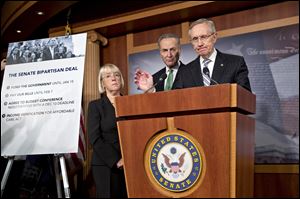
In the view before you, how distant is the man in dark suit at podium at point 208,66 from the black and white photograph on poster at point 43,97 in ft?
2.09

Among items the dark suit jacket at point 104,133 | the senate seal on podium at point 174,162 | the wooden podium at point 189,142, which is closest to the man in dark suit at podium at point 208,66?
the wooden podium at point 189,142

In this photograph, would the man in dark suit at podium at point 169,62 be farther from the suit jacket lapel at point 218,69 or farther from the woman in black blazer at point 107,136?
the woman in black blazer at point 107,136

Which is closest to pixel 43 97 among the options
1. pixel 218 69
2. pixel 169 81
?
pixel 169 81

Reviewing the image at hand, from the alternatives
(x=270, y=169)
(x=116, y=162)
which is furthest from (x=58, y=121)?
(x=270, y=169)

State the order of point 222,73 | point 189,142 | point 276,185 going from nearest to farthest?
point 189,142 → point 222,73 → point 276,185

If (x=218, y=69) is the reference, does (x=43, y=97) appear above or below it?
below

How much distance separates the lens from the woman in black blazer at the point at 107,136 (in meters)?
2.62

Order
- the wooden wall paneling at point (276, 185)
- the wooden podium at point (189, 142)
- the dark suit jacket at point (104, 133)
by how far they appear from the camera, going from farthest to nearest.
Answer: the wooden wall paneling at point (276, 185) < the dark suit jacket at point (104, 133) < the wooden podium at point (189, 142)

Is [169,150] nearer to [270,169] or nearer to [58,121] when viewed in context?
[58,121]

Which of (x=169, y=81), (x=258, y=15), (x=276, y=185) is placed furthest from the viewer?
(x=258, y=15)

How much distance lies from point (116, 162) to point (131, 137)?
3.06 ft

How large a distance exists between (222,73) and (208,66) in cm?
11

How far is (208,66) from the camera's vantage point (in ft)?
7.02

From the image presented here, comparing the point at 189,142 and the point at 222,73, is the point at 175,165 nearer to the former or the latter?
the point at 189,142
